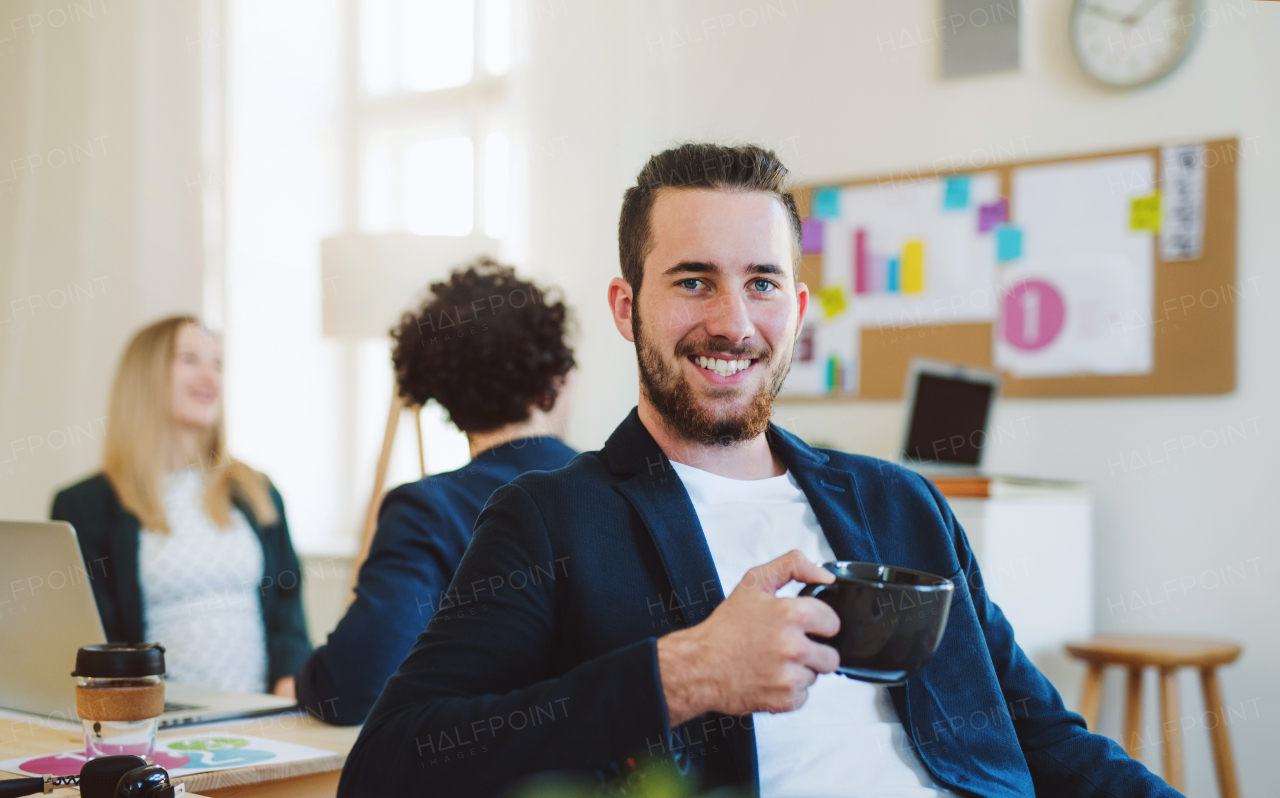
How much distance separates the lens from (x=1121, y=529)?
9.59 feet

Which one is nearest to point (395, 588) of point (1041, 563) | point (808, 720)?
point (808, 720)

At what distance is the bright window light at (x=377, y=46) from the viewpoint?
4363 millimetres

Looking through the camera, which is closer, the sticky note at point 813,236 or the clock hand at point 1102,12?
the clock hand at point 1102,12

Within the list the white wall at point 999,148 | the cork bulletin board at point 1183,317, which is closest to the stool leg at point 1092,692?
the white wall at point 999,148

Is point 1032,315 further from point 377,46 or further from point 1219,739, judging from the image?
point 377,46

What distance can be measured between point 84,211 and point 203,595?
8.05 feet

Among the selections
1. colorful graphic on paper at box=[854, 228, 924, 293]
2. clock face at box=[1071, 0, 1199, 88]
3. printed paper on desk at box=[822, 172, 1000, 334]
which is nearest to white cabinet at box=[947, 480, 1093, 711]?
printed paper on desk at box=[822, 172, 1000, 334]

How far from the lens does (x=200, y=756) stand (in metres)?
1.26

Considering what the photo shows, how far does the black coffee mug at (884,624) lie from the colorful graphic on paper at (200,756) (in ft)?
2.29

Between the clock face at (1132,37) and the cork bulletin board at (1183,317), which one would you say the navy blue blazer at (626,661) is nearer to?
the cork bulletin board at (1183,317)

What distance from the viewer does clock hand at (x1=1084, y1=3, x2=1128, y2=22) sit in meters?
2.92

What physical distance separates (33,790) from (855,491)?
0.91 metres

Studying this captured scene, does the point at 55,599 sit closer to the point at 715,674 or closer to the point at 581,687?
the point at 581,687

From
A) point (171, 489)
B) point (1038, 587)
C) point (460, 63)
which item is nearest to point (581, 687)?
point (1038, 587)
